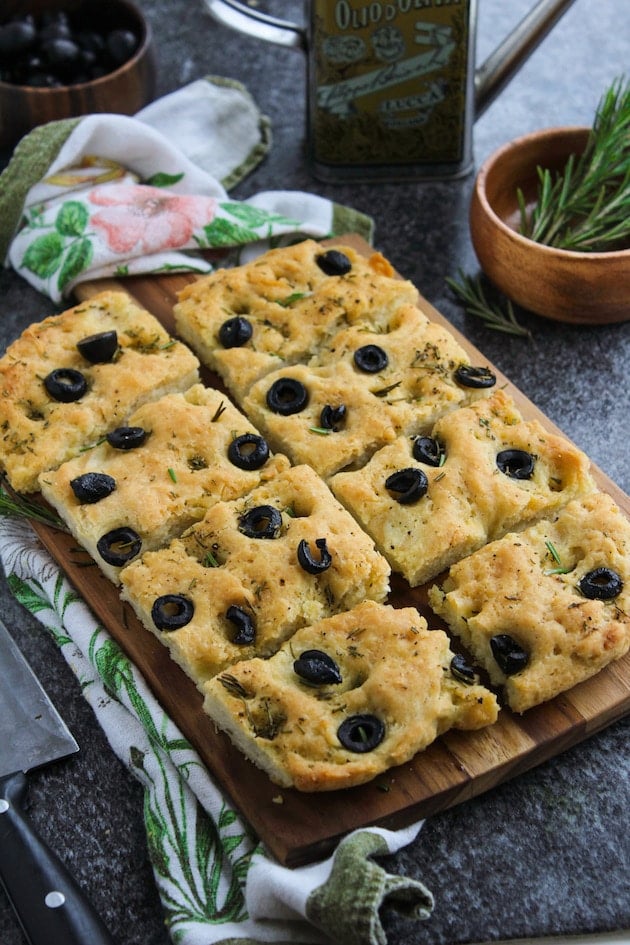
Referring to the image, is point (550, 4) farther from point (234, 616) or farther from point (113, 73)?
point (234, 616)

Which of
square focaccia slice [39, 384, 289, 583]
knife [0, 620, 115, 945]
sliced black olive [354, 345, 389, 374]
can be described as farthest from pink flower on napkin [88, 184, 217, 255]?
knife [0, 620, 115, 945]

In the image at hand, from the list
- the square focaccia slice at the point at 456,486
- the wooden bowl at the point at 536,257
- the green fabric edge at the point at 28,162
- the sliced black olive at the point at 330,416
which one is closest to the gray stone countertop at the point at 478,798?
the wooden bowl at the point at 536,257

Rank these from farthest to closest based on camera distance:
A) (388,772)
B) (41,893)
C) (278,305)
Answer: (278,305) → (388,772) → (41,893)

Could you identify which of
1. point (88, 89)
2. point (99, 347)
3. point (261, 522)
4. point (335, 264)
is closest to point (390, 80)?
point (335, 264)

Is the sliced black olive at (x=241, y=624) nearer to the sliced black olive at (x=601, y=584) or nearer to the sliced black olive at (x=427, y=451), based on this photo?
the sliced black olive at (x=427, y=451)

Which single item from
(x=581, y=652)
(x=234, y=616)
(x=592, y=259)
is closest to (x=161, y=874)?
(x=234, y=616)

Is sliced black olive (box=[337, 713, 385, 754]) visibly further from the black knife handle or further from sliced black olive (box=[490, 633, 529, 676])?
the black knife handle

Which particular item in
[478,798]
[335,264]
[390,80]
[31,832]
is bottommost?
[478,798]

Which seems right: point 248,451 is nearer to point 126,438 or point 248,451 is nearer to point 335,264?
point 126,438
